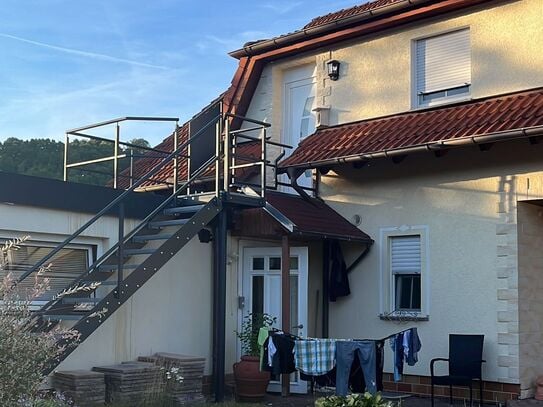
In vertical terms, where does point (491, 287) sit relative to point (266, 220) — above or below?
below

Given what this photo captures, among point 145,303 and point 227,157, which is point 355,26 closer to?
point 227,157

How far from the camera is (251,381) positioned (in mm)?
11156

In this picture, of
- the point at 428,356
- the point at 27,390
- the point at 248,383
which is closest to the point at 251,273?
the point at 248,383

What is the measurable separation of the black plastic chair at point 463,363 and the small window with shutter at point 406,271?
3.66ft

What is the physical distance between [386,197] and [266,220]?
1.97 metres

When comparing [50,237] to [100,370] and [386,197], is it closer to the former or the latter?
[100,370]

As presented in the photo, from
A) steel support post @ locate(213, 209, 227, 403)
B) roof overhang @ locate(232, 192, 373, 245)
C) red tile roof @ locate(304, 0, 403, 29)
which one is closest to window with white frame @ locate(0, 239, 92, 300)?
steel support post @ locate(213, 209, 227, 403)

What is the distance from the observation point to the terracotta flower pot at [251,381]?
11156mm

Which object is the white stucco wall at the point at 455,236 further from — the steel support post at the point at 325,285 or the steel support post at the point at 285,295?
the steel support post at the point at 285,295

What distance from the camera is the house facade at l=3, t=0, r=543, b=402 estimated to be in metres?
10.8

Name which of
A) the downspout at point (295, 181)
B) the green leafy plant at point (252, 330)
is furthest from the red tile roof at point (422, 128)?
the green leafy plant at point (252, 330)

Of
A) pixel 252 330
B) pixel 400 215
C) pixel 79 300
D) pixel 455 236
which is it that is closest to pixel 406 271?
pixel 400 215

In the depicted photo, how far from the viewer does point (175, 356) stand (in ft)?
36.1

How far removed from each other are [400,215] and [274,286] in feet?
7.34
